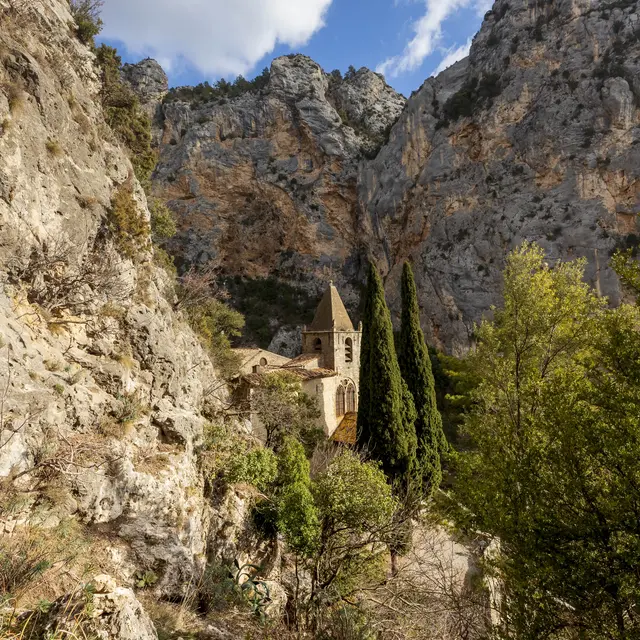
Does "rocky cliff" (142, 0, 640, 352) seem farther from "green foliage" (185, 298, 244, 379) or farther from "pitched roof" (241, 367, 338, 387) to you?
"green foliage" (185, 298, 244, 379)

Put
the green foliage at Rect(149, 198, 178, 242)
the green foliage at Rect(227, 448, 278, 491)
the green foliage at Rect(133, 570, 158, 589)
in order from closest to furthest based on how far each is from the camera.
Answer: the green foliage at Rect(133, 570, 158, 589)
the green foliage at Rect(227, 448, 278, 491)
the green foliage at Rect(149, 198, 178, 242)

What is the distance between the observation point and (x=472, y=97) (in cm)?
3719

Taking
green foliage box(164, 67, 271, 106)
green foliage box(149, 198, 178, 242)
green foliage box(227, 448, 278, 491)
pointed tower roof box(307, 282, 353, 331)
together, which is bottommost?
green foliage box(227, 448, 278, 491)

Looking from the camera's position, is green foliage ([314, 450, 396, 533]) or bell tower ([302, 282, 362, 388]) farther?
bell tower ([302, 282, 362, 388])

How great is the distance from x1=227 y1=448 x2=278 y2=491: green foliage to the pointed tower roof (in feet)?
45.6

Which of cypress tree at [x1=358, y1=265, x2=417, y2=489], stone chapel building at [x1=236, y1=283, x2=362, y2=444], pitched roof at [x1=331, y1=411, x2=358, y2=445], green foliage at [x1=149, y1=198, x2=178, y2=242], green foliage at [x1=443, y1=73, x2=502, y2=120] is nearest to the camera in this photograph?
cypress tree at [x1=358, y1=265, x2=417, y2=489]

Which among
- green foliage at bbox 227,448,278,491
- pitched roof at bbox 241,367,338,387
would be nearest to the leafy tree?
green foliage at bbox 227,448,278,491

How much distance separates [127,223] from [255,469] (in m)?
7.39

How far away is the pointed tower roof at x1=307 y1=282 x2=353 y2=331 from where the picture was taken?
2369cm

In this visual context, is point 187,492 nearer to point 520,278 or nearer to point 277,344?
point 520,278

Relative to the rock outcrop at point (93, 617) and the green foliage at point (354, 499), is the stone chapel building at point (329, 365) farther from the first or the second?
the rock outcrop at point (93, 617)

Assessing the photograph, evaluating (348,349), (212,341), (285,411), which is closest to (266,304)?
(348,349)

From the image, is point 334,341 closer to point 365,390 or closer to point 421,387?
point 421,387

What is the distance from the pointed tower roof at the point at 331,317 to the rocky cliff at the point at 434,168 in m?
13.3
